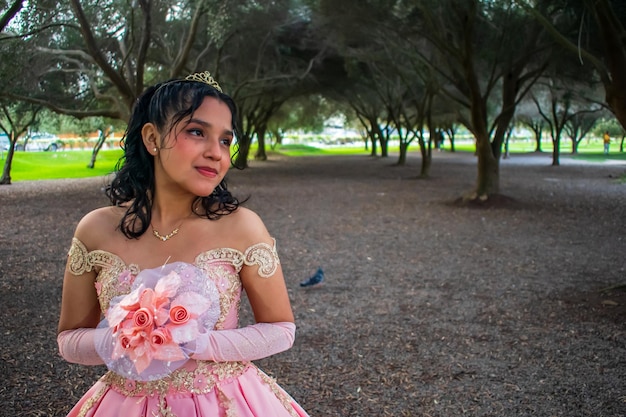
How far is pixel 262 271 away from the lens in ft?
5.46

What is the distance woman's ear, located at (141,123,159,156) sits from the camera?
169 cm

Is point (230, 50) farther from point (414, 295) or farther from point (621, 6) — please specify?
point (414, 295)

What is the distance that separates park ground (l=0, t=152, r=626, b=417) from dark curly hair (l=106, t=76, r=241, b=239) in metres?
2.18

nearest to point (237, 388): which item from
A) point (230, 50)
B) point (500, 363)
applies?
point (500, 363)

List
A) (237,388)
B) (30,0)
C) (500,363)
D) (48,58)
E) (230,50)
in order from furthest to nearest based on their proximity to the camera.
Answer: (230,50) → (48,58) → (30,0) → (500,363) → (237,388)

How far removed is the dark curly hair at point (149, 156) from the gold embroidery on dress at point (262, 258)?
14cm

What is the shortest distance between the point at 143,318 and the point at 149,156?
22.1 inches

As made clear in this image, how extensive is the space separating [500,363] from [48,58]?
12801mm

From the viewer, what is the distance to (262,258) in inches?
65.7

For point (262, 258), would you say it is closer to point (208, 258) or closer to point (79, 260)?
point (208, 258)

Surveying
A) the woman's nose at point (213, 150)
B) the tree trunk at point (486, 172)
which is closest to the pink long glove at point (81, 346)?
the woman's nose at point (213, 150)

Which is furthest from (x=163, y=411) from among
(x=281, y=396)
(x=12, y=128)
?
(x=12, y=128)

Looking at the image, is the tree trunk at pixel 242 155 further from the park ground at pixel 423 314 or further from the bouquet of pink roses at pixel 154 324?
the park ground at pixel 423 314

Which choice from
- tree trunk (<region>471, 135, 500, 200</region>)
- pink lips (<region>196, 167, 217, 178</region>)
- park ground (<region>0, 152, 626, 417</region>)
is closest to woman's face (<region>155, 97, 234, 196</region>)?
pink lips (<region>196, 167, 217, 178</region>)
